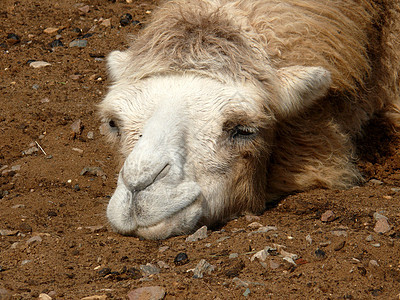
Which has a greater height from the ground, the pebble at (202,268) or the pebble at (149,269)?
the pebble at (202,268)

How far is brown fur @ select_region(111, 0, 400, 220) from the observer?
5578 millimetres

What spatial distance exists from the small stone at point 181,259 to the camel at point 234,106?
36 cm

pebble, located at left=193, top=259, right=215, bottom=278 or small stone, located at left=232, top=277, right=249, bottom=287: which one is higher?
small stone, located at left=232, top=277, right=249, bottom=287

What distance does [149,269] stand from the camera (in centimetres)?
460

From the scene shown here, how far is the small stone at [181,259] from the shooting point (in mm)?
4707

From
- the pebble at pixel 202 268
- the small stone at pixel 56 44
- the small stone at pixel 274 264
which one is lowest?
the small stone at pixel 56 44

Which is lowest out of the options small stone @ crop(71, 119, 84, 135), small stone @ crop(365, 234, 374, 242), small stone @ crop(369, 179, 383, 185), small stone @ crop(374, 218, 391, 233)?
small stone @ crop(71, 119, 84, 135)

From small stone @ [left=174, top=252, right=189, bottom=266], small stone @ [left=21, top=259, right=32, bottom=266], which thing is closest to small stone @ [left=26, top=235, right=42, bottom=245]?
small stone @ [left=21, top=259, right=32, bottom=266]

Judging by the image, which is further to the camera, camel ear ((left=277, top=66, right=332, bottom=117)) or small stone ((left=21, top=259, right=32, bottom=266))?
camel ear ((left=277, top=66, right=332, bottom=117))

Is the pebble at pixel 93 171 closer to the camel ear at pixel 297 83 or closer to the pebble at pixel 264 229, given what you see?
the camel ear at pixel 297 83

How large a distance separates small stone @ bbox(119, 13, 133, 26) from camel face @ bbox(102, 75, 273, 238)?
407 centimetres

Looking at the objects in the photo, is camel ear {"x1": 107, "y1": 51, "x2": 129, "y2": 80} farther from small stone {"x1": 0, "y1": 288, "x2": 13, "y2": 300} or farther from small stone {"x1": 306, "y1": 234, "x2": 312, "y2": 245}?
small stone {"x1": 0, "y1": 288, "x2": 13, "y2": 300}

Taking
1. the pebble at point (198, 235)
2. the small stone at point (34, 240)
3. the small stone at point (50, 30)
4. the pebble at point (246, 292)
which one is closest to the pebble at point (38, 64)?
the small stone at point (50, 30)

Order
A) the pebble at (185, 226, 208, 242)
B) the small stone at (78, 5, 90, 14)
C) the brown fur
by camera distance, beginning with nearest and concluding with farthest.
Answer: the pebble at (185, 226, 208, 242), the brown fur, the small stone at (78, 5, 90, 14)
